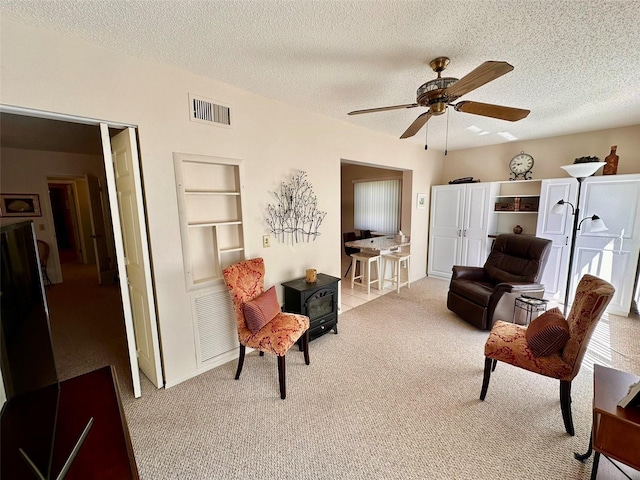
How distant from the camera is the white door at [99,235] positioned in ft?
16.5

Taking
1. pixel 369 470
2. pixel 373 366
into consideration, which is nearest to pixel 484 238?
pixel 373 366

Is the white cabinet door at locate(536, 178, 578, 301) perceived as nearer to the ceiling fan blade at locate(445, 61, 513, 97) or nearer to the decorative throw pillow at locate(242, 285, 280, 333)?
the ceiling fan blade at locate(445, 61, 513, 97)

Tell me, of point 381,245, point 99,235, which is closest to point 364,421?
point 381,245

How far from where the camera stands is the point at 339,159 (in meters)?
3.46

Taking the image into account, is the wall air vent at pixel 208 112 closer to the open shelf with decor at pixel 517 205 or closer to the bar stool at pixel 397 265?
the bar stool at pixel 397 265

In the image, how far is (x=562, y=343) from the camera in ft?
5.97

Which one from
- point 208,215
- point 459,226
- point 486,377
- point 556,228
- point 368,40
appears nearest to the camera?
point 368,40

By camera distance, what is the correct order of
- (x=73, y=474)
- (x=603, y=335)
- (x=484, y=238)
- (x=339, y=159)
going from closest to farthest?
1. (x=73, y=474)
2. (x=603, y=335)
3. (x=339, y=159)
4. (x=484, y=238)

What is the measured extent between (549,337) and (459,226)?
131 inches

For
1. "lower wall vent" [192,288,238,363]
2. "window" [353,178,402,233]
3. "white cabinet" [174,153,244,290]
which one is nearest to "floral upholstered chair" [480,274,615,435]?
"lower wall vent" [192,288,238,363]

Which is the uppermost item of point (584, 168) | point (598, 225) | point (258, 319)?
point (584, 168)

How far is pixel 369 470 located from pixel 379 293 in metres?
3.02

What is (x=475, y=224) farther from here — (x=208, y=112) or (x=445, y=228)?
(x=208, y=112)

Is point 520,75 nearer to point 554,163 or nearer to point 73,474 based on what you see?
point 554,163
